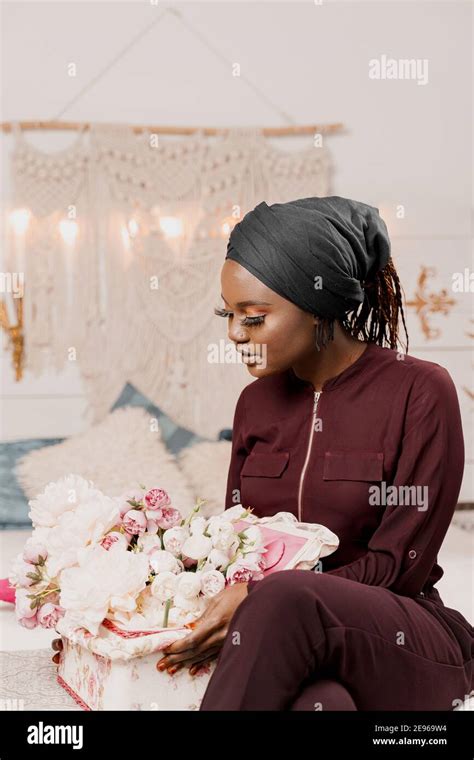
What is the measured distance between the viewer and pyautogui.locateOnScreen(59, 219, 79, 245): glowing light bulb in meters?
5.54

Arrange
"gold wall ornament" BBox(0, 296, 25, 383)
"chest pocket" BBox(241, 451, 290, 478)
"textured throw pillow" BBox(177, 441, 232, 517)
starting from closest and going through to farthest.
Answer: "chest pocket" BBox(241, 451, 290, 478) → "textured throw pillow" BBox(177, 441, 232, 517) → "gold wall ornament" BBox(0, 296, 25, 383)

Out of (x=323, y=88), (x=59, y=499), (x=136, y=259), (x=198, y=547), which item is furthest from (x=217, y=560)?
(x=323, y=88)

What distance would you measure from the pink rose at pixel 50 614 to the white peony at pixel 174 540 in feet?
0.80

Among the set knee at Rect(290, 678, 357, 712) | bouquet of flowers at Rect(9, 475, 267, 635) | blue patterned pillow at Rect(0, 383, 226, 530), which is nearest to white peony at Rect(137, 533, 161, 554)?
bouquet of flowers at Rect(9, 475, 267, 635)

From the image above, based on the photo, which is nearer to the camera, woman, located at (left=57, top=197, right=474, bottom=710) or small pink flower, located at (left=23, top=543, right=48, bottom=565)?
woman, located at (left=57, top=197, right=474, bottom=710)

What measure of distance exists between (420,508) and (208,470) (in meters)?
3.18

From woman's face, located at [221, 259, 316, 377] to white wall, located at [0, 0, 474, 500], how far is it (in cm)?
372

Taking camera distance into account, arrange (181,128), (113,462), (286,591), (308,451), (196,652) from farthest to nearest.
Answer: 1. (181,128)
2. (113,462)
3. (308,451)
4. (196,652)
5. (286,591)

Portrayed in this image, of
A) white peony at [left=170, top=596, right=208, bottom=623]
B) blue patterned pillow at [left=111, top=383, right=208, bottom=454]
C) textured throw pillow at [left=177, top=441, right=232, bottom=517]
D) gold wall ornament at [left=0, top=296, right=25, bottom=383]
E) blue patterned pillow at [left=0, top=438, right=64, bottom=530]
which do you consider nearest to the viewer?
white peony at [left=170, top=596, right=208, bottom=623]

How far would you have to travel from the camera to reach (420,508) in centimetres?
188

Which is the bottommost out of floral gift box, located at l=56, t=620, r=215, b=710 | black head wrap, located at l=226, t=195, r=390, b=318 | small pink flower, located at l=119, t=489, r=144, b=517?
floral gift box, located at l=56, t=620, r=215, b=710

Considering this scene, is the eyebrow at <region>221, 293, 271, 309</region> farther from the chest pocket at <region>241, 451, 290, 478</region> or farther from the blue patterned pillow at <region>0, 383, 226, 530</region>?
the blue patterned pillow at <region>0, 383, 226, 530</region>

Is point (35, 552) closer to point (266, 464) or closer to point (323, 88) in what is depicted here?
point (266, 464)

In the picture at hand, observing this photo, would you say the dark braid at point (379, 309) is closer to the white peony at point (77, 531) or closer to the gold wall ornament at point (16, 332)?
the white peony at point (77, 531)
